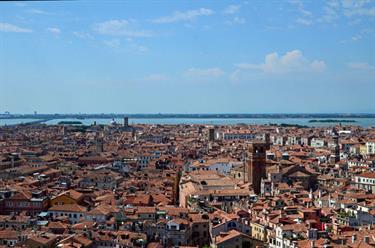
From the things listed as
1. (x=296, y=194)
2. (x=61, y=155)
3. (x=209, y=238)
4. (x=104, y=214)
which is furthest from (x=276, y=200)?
(x=61, y=155)

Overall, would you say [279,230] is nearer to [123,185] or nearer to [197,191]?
[197,191]

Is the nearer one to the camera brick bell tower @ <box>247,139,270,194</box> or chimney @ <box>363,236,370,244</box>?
chimney @ <box>363,236,370,244</box>

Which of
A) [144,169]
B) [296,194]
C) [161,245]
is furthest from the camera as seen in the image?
[144,169]

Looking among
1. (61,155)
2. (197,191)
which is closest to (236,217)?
(197,191)

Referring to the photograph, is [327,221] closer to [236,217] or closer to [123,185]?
[236,217]

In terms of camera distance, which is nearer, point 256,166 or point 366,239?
point 366,239

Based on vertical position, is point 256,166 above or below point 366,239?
above

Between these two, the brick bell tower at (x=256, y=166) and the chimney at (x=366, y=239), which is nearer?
the chimney at (x=366, y=239)

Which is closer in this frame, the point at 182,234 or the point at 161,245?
the point at 161,245

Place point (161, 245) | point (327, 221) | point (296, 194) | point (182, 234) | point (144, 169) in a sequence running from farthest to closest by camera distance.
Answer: point (144, 169)
point (296, 194)
point (327, 221)
point (182, 234)
point (161, 245)
